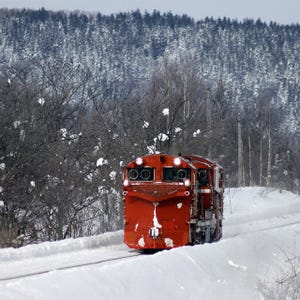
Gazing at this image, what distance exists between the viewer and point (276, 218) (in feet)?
119

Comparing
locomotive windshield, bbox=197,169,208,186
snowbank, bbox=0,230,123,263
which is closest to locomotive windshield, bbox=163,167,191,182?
locomotive windshield, bbox=197,169,208,186

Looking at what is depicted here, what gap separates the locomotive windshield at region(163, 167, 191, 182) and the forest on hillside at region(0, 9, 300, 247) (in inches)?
185

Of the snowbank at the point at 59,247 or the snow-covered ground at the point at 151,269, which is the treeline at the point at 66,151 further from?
the snow-covered ground at the point at 151,269

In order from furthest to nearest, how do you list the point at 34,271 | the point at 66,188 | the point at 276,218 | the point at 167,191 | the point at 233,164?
the point at 233,164 → the point at 276,218 → the point at 66,188 → the point at 167,191 → the point at 34,271

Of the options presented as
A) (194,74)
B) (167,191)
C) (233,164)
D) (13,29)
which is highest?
(13,29)

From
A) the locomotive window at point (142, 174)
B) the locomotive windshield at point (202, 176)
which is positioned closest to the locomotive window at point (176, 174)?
the locomotive window at point (142, 174)

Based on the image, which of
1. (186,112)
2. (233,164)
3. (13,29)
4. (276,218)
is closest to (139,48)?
(13,29)

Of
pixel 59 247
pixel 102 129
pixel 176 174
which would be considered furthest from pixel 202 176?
pixel 102 129

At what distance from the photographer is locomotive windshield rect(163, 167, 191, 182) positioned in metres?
20.1

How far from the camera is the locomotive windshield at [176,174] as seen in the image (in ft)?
66.1

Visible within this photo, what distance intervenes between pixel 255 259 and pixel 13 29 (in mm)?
135361

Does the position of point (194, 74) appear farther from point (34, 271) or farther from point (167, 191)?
point (34, 271)

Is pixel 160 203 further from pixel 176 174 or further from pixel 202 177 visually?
pixel 202 177

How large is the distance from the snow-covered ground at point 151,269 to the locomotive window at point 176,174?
2296 mm
